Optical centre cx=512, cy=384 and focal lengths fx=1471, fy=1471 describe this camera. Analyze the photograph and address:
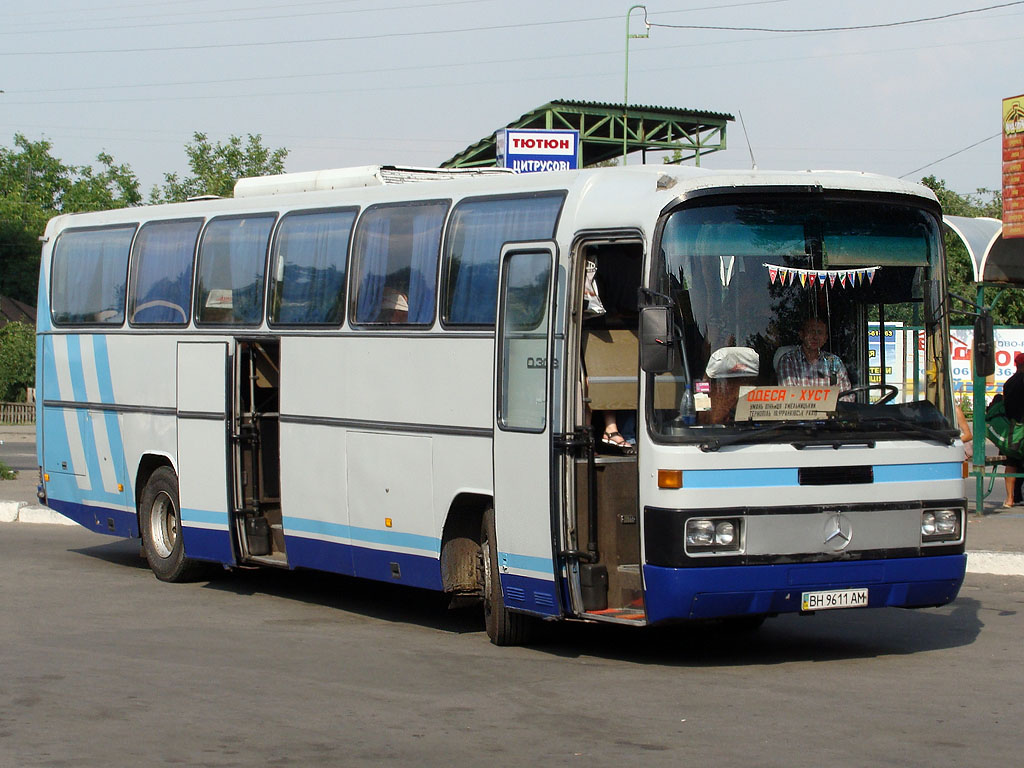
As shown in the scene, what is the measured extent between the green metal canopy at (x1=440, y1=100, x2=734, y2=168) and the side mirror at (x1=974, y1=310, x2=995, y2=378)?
64.9 ft

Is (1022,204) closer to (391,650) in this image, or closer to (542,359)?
(542,359)

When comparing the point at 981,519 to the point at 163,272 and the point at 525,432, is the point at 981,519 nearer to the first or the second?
the point at 525,432

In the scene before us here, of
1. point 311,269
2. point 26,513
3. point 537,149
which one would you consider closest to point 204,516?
point 311,269

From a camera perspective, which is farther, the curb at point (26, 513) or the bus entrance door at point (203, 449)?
the curb at point (26, 513)

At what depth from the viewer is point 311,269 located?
38.7 ft

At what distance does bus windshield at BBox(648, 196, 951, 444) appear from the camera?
8664 millimetres

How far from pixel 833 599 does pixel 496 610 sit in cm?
236

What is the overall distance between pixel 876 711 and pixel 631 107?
2481 cm

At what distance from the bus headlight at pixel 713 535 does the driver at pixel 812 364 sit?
0.92 metres

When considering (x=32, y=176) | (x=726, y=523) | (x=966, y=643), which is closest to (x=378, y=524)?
(x=726, y=523)

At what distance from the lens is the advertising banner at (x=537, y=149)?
1909 cm

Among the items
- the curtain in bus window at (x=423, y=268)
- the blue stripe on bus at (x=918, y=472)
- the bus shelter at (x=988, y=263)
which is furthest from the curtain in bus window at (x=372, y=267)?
the bus shelter at (x=988, y=263)

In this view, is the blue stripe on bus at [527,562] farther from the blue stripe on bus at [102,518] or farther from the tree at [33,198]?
the tree at [33,198]

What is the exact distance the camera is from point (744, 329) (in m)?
8.72
